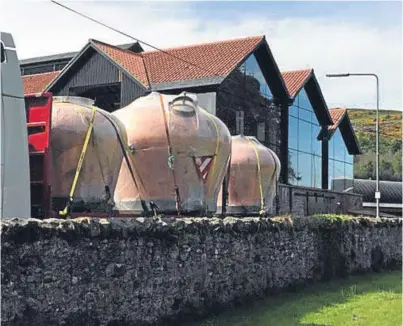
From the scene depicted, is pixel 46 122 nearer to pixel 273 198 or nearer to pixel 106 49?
pixel 273 198

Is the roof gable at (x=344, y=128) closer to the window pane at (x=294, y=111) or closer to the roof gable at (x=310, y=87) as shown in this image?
the roof gable at (x=310, y=87)

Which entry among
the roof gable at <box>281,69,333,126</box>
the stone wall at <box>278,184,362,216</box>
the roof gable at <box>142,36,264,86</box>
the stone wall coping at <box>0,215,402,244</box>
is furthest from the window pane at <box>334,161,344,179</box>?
the stone wall coping at <box>0,215,402,244</box>

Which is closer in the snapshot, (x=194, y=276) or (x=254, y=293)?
(x=194, y=276)

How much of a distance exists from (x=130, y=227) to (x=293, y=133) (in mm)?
26627

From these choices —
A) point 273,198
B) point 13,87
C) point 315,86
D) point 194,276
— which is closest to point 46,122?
point 13,87

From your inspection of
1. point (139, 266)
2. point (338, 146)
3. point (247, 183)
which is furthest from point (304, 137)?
point (139, 266)

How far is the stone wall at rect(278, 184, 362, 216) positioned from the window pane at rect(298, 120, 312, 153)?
7.62ft

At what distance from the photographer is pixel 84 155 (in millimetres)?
11125

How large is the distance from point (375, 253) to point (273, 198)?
3.61m

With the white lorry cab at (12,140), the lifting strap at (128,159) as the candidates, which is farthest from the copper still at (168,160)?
the white lorry cab at (12,140)

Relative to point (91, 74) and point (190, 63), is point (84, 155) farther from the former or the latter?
point (190, 63)

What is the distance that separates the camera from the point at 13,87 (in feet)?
29.9

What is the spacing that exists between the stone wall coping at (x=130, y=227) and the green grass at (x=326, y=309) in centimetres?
149

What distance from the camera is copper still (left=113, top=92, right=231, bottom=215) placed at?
1440 centimetres
